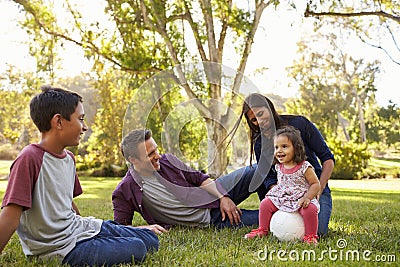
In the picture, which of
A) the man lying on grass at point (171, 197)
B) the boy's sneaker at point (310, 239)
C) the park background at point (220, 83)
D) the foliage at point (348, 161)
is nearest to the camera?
the boy's sneaker at point (310, 239)

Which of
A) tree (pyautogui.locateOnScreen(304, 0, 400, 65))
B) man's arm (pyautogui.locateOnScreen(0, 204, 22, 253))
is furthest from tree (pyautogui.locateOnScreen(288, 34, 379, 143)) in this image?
man's arm (pyautogui.locateOnScreen(0, 204, 22, 253))

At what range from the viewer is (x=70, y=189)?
9.16ft

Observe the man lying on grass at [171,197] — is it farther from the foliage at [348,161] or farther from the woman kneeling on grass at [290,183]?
the foliage at [348,161]

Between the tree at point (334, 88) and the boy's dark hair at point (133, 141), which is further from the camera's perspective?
the tree at point (334, 88)

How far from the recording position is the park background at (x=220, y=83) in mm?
4707

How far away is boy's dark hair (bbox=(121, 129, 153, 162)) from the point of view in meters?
3.70

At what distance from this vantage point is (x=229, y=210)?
3.98m

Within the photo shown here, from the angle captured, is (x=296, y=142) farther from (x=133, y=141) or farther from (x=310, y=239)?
(x=133, y=141)

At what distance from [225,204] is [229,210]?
7cm

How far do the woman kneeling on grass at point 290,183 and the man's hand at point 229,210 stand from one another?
44 centimetres

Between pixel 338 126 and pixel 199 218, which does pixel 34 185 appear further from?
pixel 338 126

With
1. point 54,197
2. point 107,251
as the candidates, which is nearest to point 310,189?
point 107,251

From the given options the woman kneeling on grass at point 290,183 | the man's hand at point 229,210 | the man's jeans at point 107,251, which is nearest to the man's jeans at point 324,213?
the woman kneeling on grass at point 290,183

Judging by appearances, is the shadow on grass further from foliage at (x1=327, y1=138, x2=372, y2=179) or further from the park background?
foliage at (x1=327, y1=138, x2=372, y2=179)
